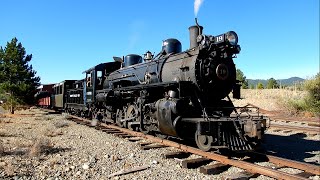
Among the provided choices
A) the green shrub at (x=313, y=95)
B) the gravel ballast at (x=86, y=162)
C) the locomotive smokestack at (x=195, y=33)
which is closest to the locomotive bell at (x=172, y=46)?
the locomotive smokestack at (x=195, y=33)

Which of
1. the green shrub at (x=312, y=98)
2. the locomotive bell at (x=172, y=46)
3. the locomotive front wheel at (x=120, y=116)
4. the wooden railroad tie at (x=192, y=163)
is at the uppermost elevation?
the locomotive bell at (x=172, y=46)

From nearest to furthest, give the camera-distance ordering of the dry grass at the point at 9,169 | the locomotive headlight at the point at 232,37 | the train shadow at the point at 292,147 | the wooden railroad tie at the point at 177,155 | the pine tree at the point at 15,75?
the dry grass at the point at 9,169 < the wooden railroad tie at the point at 177,155 < the train shadow at the point at 292,147 < the locomotive headlight at the point at 232,37 < the pine tree at the point at 15,75

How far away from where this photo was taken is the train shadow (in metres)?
8.73

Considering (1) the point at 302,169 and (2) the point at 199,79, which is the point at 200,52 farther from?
(1) the point at 302,169

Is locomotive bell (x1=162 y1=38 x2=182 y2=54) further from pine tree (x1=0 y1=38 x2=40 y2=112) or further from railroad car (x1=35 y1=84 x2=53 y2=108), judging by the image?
railroad car (x1=35 y1=84 x2=53 y2=108)

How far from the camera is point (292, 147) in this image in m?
10.0

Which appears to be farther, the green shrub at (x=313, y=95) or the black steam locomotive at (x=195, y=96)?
the green shrub at (x=313, y=95)

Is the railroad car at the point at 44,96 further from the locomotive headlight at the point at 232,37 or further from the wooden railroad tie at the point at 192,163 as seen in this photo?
the wooden railroad tie at the point at 192,163

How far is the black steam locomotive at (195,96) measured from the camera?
7992mm

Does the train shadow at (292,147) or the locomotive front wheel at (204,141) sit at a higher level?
the locomotive front wheel at (204,141)

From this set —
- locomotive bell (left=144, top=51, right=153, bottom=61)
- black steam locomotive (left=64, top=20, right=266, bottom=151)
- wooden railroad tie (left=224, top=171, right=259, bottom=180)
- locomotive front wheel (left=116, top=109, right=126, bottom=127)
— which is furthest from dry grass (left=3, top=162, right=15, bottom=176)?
locomotive bell (left=144, top=51, right=153, bottom=61)


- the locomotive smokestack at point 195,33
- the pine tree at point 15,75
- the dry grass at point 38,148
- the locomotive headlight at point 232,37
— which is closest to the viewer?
the dry grass at point 38,148

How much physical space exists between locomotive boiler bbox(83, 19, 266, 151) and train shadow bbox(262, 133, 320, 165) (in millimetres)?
1267

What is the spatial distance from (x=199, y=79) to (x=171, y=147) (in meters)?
2.20
